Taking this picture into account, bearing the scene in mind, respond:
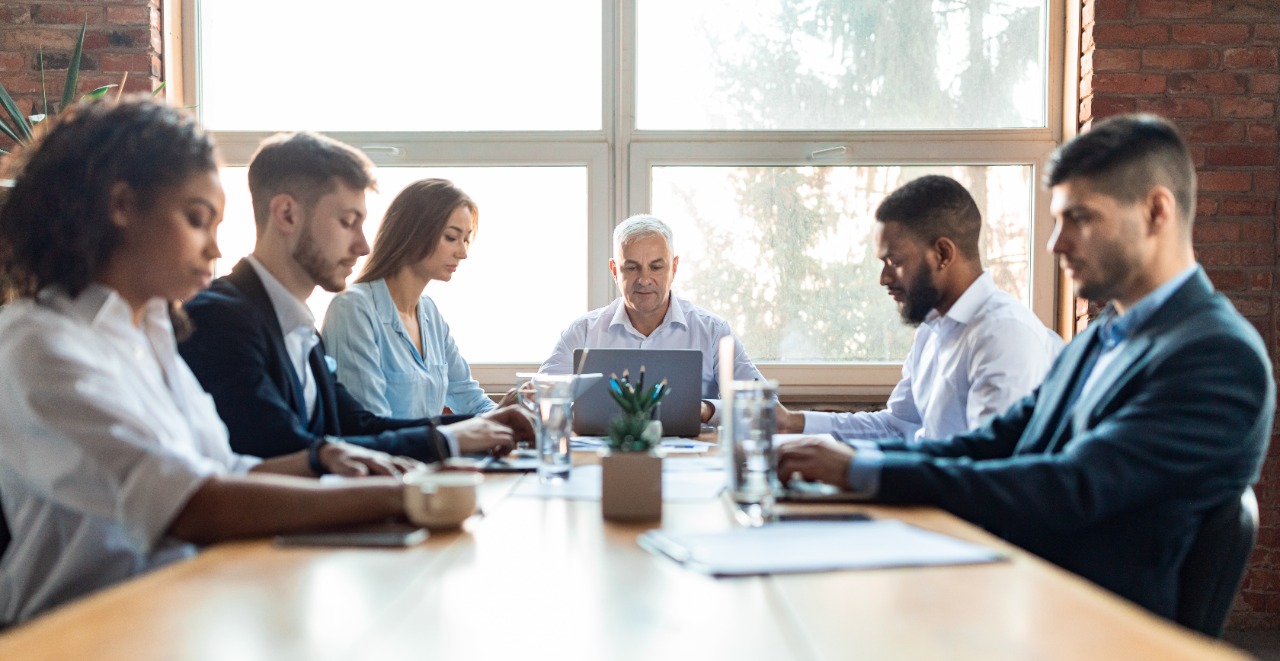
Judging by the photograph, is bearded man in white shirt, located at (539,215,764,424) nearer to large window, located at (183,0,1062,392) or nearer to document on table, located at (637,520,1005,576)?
large window, located at (183,0,1062,392)

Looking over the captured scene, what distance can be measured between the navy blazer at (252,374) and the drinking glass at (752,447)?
1.95ft

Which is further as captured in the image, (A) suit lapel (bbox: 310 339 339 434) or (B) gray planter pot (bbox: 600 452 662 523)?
(A) suit lapel (bbox: 310 339 339 434)

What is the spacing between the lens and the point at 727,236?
4020 millimetres

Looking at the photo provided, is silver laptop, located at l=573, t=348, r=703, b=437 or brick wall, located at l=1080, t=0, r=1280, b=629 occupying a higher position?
brick wall, located at l=1080, t=0, r=1280, b=629

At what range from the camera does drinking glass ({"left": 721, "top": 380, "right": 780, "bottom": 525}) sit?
4.69ft

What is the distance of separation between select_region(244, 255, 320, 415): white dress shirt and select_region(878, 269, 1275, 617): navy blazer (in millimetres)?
1268

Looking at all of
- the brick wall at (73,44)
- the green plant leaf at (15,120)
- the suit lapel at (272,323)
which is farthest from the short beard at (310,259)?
the brick wall at (73,44)

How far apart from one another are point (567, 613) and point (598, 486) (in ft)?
2.56

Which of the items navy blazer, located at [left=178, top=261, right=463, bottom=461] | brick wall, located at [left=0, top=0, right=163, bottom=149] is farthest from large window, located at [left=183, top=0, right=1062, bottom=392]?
navy blazer, located at [left=178, top=261, right=463, bottom=461]

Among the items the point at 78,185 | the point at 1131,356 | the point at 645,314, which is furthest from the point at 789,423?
the point at 78,185

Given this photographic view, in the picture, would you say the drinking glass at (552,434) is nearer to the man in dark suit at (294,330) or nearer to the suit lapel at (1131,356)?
the man in dark suit at (294,330)

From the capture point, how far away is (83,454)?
124 centimetres

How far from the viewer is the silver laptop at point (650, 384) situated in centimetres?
266

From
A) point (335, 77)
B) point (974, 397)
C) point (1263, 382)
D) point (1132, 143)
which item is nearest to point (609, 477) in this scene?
point (1263, 382)
